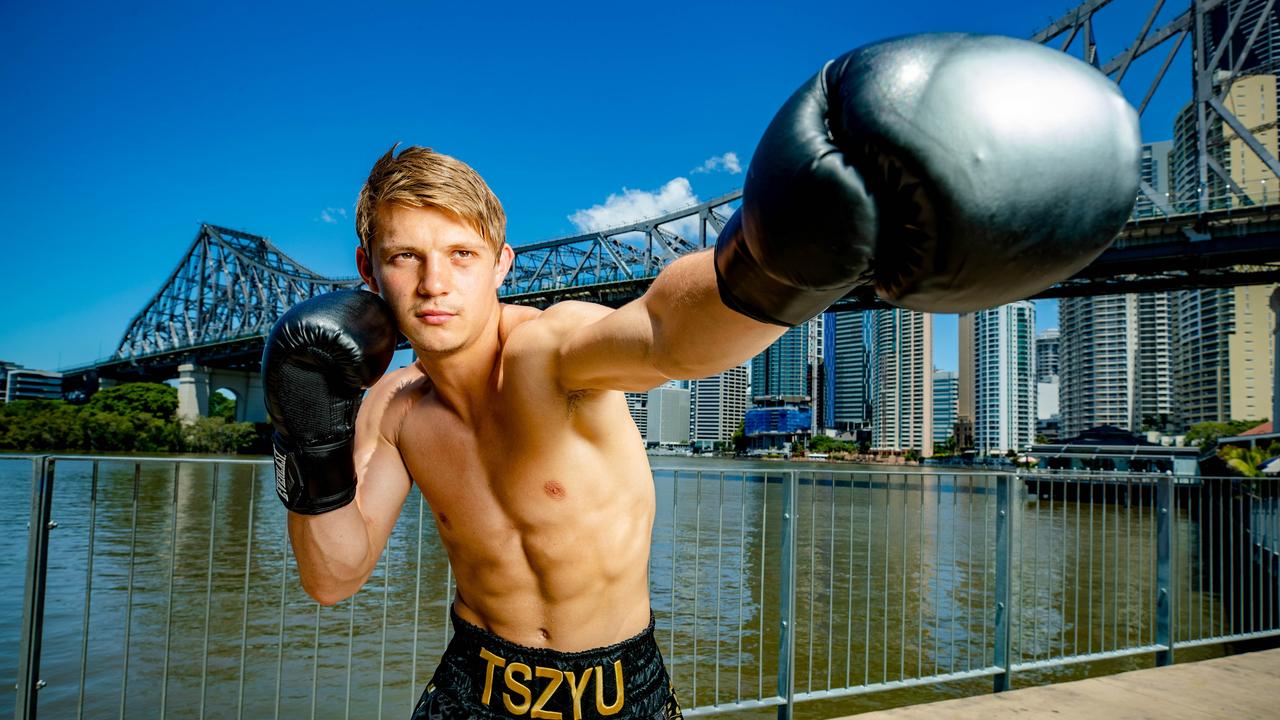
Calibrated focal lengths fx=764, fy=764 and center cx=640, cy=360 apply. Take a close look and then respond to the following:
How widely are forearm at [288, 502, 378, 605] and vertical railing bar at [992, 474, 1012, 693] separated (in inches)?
140

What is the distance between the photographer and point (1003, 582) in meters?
4.14

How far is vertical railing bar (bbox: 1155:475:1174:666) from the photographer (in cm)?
456

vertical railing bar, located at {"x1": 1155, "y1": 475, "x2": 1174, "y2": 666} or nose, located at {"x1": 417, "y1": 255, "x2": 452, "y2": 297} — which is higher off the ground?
nose, located at {"x1": 417, "y1": 255, "x2": 452, "y2": 297}

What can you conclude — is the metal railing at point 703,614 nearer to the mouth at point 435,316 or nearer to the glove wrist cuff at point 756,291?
the mouth at point 435,316

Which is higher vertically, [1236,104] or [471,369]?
[1236,104]

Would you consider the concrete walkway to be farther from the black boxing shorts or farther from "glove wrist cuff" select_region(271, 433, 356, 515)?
"glove wrist cuff" select_region(271, 433, 356, 515)

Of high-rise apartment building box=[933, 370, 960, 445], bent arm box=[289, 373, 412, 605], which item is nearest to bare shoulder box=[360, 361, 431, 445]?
bent arm box=[289, 373, 412, 605]

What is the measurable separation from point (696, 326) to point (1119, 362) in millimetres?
97107

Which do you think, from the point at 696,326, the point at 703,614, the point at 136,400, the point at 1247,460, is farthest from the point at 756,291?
the point at 136,400

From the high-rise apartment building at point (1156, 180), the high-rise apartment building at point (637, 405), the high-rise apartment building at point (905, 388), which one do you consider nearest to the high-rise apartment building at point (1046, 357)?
the high-rise apartment building at point (905, 388)

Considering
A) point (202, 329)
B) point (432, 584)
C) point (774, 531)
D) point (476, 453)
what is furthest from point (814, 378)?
point (476, 453)

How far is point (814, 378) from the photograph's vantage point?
330ft

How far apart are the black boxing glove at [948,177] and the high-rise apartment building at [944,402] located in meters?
112

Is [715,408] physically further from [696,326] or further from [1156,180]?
[696,326]
